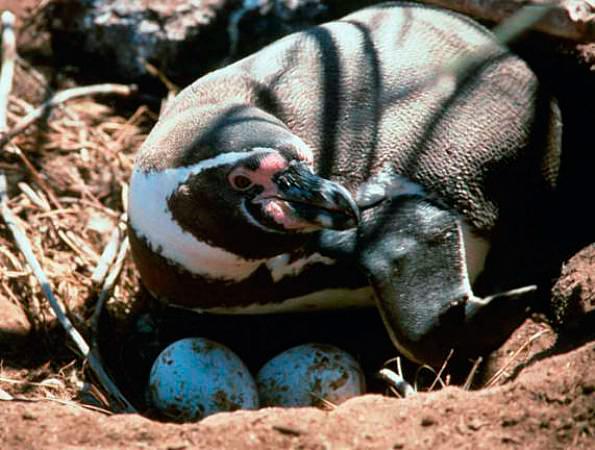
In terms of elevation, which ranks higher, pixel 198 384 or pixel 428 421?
pixel 428 421

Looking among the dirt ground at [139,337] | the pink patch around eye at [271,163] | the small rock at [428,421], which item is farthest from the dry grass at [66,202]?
the small rock at [428,421]

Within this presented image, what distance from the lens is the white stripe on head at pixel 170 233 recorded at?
10.0 ft

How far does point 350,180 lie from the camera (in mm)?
3234

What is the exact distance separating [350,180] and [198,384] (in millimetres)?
767

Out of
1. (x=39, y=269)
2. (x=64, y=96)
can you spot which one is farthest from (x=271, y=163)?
(x=64, y=96)

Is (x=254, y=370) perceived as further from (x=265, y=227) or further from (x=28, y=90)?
(x=28, y=90)

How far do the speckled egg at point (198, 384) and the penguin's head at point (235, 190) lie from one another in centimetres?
30

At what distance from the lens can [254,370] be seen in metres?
3.52

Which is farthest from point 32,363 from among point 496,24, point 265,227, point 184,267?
point 496,24

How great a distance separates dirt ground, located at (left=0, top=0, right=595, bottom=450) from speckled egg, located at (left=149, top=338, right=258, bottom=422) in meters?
0.12

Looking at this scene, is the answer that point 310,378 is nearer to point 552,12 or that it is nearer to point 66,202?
point 552,12

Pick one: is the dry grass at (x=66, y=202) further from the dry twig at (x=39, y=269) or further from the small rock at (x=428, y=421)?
the small rock at (x=428, y=421)

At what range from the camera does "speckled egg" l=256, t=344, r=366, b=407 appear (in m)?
3.10

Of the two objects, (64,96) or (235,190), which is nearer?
(235,190)
